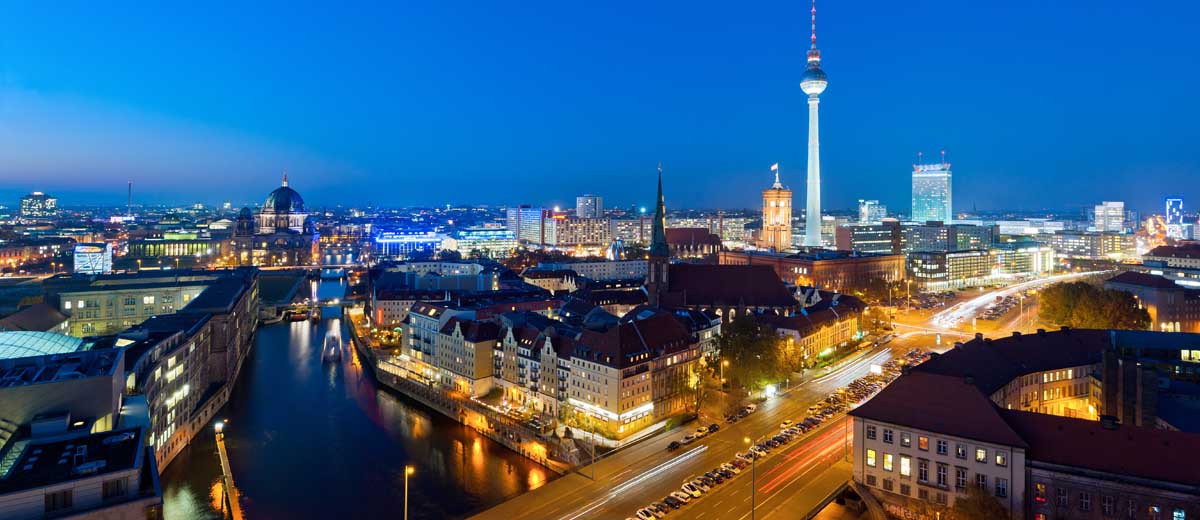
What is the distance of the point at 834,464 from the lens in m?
17.4

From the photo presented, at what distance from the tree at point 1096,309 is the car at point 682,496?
27.2 metres

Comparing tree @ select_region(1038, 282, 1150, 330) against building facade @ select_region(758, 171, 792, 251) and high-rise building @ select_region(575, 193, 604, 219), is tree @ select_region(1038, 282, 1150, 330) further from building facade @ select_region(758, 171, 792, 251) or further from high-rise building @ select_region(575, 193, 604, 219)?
high-rise building @ select_region(575, 193, 604, 219)

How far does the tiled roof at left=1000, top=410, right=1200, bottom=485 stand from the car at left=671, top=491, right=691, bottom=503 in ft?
23.8

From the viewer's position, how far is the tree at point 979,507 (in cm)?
1330

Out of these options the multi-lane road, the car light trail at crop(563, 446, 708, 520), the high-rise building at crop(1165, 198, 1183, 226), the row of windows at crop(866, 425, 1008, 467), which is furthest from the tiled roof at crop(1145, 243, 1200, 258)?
the high-rise building at crop(1165, 198, 1183, 226)

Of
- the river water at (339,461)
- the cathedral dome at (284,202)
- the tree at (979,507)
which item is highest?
the cathedral dome at (284,202)

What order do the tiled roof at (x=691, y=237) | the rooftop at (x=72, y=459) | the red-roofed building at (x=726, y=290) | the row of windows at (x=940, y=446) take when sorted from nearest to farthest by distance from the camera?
the rooftop at (x=72, y=459)
the row of windows at (x=940, y=446)
the red-roofed building at (x=726, y=290)
the tiled roof at (x=691, y=237)

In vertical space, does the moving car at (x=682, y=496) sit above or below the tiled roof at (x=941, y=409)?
below

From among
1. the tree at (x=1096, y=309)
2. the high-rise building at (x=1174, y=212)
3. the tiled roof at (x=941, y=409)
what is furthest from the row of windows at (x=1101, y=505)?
the high-rise building at (x=1174, y=212)

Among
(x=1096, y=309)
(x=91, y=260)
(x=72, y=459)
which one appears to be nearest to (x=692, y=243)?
(x=1096, y=309)

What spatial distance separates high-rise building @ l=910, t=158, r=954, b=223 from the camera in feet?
435

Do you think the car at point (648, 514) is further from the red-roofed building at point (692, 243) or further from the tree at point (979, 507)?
the red-roofed building at point (692, 243)

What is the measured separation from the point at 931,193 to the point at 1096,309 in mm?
112181

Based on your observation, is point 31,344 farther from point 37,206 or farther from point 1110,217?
point 37,206
